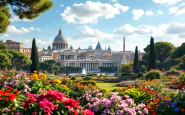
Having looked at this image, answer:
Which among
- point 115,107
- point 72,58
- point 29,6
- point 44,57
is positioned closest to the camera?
point 115,107

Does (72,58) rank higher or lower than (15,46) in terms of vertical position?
lower

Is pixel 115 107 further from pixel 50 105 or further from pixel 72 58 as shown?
pixel 72 58

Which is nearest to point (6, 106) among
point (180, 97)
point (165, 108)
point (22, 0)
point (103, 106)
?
point (103, 106)

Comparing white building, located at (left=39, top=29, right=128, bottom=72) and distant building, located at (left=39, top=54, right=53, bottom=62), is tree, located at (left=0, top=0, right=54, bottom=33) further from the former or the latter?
distant building, located at (left=39, top=54, right=53, bottom=62)

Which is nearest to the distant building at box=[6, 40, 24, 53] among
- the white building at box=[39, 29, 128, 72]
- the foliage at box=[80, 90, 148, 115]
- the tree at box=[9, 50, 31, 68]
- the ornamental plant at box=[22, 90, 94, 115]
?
the white building at box=[39, 29, 128, 72]

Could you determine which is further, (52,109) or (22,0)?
(22,0)

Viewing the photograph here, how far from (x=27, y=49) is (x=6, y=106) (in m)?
139

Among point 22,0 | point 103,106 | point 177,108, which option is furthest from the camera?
point 22,0

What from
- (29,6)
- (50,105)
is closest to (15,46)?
(29,6)

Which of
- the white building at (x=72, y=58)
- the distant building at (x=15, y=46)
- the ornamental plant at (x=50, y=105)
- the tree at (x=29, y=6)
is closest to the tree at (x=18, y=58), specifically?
the tree at (x=29, y=6)

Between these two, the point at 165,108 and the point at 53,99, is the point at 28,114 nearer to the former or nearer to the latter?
the point at 53,99

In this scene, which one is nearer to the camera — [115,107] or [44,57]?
[115,107]

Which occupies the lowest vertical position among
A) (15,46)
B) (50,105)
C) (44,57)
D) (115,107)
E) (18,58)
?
(115,107)

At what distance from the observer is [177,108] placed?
7.46 meters
